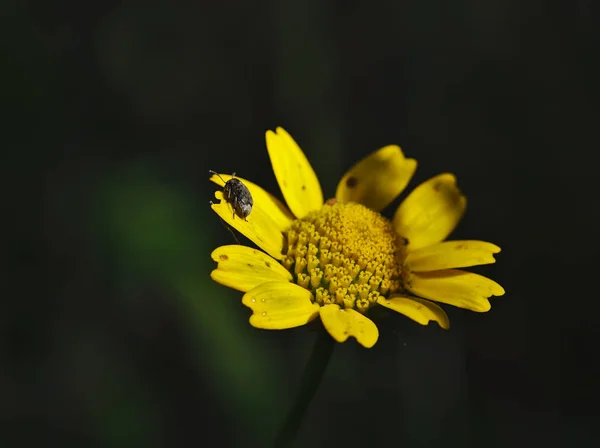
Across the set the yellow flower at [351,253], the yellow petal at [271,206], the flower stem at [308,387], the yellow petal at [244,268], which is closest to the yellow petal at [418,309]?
the yellow flower at [351,253]

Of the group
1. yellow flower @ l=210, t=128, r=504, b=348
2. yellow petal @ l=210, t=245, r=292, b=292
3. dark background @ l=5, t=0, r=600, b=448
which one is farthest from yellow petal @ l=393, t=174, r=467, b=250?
dark background @ l=5, t=0, r=600, b=448

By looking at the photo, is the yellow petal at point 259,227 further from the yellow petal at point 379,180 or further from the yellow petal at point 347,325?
the yellow petal at point 379,180

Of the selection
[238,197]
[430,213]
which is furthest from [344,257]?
[430,213]

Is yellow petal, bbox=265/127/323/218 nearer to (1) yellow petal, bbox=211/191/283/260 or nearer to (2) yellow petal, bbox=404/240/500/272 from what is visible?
(1) yellow petal, bbox=211/191/283/260

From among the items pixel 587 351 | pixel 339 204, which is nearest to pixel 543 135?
pixel 587 351

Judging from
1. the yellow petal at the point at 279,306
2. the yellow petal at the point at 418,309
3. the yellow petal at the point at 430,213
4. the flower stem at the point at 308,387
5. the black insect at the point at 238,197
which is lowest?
the flower stem at the point at 308,387

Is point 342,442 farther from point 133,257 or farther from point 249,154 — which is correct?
point 249,154

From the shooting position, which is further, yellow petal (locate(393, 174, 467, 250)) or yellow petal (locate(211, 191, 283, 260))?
yellow petal (locate(393, 174, 467, 250))
